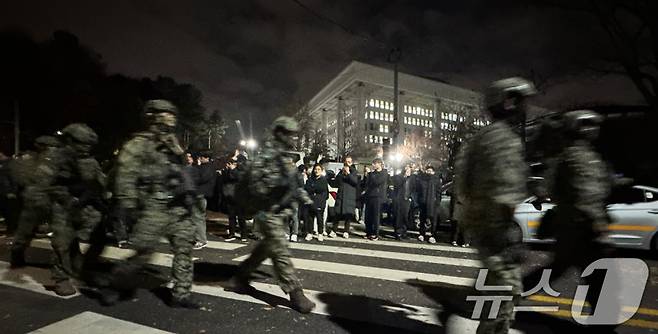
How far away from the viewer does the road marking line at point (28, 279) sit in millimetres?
5004

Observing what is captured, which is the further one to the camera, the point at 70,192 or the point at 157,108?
the point at 70,192

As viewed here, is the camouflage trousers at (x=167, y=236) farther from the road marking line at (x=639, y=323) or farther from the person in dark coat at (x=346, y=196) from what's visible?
the person in dark coat at (x=346, y=196)

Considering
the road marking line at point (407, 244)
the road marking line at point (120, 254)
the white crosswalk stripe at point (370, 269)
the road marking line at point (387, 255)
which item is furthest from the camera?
the road marking line at point (407, 244)

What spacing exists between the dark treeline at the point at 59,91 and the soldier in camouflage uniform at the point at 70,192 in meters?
27.0

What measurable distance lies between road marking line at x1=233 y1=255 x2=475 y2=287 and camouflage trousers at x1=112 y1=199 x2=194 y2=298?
2.18 metres

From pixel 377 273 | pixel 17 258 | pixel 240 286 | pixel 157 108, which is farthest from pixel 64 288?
pixel 377 273

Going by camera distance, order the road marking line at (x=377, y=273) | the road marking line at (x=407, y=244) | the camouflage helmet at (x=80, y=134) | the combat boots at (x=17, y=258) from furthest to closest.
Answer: the road marking line at (x=407, y=244) → the combat boots at (x=17, y=258) → the road marking line at (x=377, y=273) → the camouflage helmet at (x=80, y=134)

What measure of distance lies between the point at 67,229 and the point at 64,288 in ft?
2.20

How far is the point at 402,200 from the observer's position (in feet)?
31.9

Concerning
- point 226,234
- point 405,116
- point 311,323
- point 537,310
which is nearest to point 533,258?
point 537,310

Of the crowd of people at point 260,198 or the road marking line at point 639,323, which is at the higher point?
the crowd of people at point 260,198

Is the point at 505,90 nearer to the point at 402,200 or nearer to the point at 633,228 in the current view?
the point at 633,228

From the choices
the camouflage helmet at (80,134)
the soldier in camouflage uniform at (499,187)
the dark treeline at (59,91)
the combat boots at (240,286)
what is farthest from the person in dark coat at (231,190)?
the dark treeline at (59,91)

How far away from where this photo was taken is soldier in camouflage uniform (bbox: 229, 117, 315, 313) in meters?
4.30
